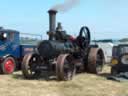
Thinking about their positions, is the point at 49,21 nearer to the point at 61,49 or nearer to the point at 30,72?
the point at 61,49

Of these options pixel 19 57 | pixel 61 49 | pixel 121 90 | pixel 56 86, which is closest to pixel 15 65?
pixel 19 57

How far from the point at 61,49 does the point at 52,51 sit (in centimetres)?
39

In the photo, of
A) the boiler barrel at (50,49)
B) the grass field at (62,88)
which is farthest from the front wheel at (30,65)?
the grass field at (62,88)

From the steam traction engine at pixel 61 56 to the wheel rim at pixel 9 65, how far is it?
1484 millimetres

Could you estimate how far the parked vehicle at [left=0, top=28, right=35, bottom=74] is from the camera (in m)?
13.1

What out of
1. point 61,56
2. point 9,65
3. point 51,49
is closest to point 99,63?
point 51,49

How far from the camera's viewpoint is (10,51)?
13.7 metres

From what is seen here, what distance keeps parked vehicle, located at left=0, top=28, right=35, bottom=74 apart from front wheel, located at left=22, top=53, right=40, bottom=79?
Answer: 1734mm

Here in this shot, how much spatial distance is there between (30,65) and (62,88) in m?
2.72

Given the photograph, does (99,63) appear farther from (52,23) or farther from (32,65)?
(32,65)

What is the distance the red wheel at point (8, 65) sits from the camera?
42.8 feet

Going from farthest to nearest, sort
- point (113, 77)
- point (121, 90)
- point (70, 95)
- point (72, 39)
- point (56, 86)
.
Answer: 1. point (72, 39)
2. point (113, 77)
3. point (56, 86)
4. point (121, 90)
5. point (70, 95)

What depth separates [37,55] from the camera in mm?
11711

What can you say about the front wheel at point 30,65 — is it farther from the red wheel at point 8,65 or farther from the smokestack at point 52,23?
the red wheel at point 8,65
